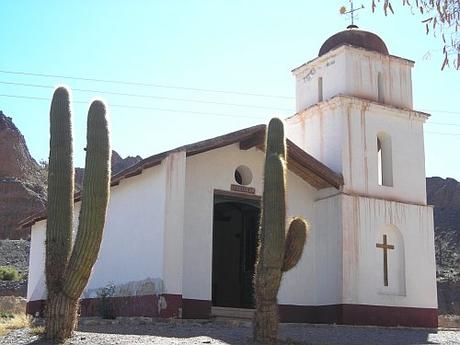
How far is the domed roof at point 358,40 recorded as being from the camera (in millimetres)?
22891

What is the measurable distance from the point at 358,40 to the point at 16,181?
2491 inches

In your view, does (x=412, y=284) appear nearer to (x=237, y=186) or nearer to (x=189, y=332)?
(x=237, y=186)

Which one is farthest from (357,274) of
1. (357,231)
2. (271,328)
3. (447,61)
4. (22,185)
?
(22,185)

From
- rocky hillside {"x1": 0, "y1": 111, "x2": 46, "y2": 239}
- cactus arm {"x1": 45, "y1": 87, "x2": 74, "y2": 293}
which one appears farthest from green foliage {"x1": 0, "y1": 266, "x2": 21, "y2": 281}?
cactus arm {"x1": 45, "y1": 87, "x2": 74, "y2": 293}

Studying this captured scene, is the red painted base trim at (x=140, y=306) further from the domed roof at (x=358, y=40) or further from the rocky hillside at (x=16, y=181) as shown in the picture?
the rocky hillside at (x=16, y=181)

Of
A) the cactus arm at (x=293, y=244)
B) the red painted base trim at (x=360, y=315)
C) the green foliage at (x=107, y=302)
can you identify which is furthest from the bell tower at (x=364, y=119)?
the cactus arm at (x=293, y=244)

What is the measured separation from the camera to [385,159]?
22641 millimetres

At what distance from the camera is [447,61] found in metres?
9.70

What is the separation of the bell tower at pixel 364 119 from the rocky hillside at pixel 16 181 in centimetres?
5743

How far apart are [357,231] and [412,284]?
2459 millimetres

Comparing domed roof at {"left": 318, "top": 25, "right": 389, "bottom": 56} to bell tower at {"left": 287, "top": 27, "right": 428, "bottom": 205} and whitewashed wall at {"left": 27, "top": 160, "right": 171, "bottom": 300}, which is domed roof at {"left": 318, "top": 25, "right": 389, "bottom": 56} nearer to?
bell tower at {"left": 287, "top": 27, "right": 428, "bottom": 205}

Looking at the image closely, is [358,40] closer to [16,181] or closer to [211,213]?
[211,213]

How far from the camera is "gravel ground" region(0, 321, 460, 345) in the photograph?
41.4ft

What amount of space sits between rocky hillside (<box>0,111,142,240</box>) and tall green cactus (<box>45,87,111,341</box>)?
60.2 meters
